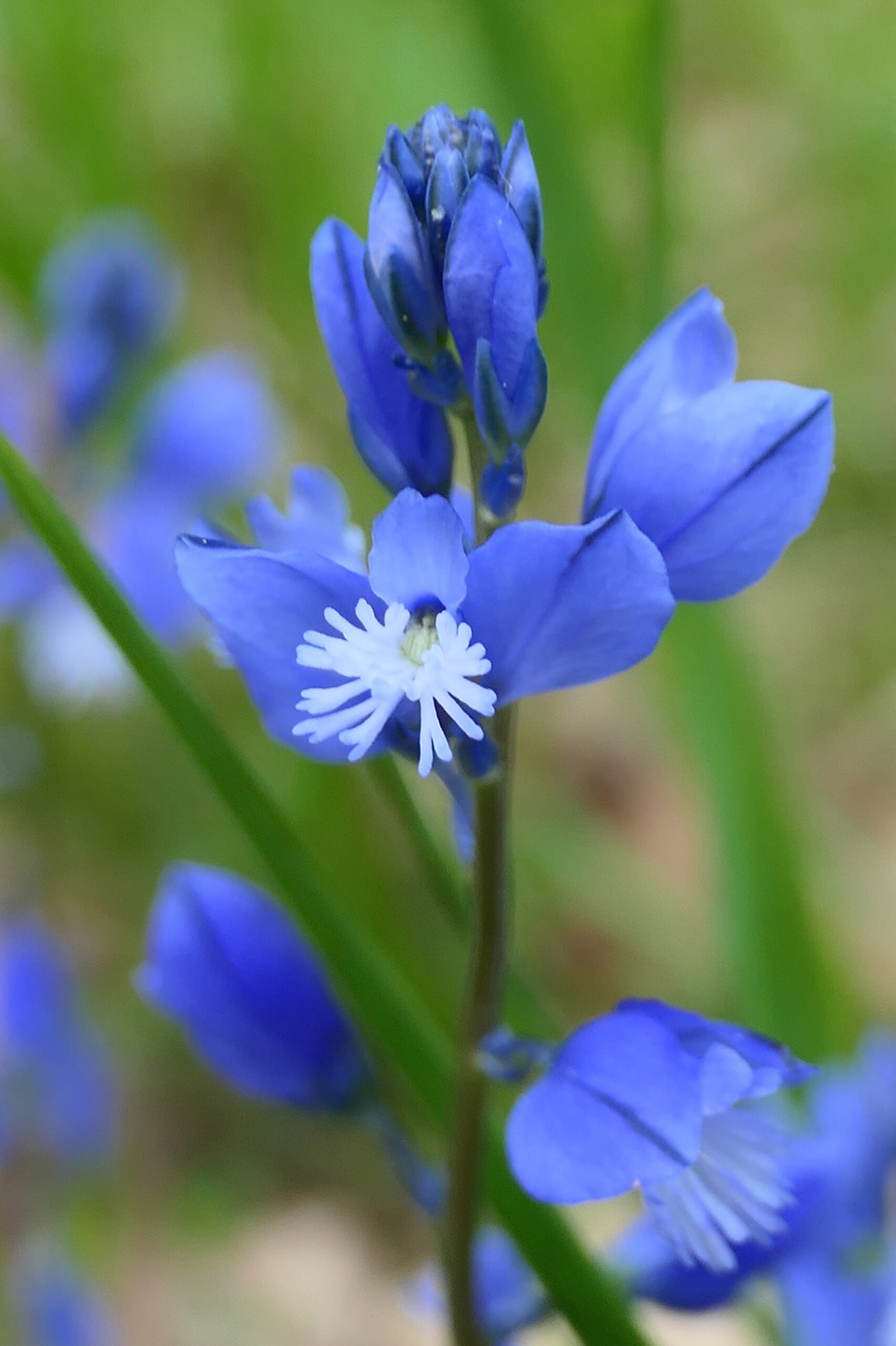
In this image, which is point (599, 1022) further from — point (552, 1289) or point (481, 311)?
point (481, 311)

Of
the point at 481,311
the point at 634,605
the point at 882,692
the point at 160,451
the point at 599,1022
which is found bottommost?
the point at 882,692

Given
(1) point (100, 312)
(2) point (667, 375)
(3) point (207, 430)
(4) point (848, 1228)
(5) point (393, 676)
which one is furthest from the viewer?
(3) point (207, 430)

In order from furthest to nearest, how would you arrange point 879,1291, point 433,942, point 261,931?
point 433,942, point 879,1291, point 261,931

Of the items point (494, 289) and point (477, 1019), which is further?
point (477, 1019)

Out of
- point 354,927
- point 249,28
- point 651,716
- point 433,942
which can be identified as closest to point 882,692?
point 651,716

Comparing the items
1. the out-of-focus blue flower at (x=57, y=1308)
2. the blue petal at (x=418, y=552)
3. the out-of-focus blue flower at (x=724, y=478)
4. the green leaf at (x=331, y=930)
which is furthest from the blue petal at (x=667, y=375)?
the out-of-focus blue flower at (x=57, y=1308)

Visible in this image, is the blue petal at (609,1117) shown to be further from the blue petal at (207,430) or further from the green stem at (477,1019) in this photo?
the blue petal at (207,430)

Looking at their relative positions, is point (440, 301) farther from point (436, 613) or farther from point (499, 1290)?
point (499, 1290)

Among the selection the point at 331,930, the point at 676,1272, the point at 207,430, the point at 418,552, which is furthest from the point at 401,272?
the point at 207,430
